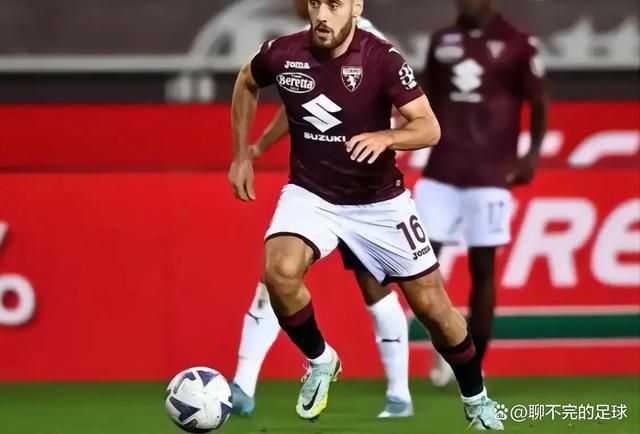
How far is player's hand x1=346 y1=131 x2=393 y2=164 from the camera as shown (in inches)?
239

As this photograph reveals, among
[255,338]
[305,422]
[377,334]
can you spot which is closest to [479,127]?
[377,334]

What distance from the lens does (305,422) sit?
7.29 m

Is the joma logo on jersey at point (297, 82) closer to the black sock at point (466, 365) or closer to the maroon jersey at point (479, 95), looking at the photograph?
the black sock at point (466, 365)

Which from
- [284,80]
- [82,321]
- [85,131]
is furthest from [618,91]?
[284,80]

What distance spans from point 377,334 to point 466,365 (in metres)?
0.85

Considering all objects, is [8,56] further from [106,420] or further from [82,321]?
[106,420]

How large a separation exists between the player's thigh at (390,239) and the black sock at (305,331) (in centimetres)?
32

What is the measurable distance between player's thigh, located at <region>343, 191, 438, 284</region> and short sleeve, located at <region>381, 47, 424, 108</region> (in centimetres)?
45

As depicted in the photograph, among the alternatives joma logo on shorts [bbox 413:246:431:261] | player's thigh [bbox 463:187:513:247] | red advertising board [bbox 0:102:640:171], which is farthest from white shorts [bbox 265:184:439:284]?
red advertising board [bbox 0:102:640:171]

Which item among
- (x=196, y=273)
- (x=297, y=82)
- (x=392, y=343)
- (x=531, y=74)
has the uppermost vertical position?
(x=297, y=82)

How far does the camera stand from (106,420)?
7.37 metres

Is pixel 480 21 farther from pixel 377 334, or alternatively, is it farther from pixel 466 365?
pixel 466 365

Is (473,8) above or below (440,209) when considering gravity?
above

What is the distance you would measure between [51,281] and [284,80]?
2.46 meters
